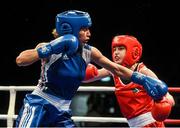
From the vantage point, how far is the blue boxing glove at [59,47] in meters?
2.11

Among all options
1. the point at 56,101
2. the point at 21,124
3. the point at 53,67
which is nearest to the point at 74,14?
the point at 53,67

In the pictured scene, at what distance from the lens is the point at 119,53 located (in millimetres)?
2891

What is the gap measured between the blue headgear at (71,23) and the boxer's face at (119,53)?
0.58 metres

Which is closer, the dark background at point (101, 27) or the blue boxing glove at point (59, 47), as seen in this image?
the blue boxing glove at point (59, 47)

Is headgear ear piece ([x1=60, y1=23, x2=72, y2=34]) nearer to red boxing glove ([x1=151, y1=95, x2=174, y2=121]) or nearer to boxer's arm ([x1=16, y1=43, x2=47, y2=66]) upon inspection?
boxer's arm ([x1=16, y1=43, x2=47, y2=66])

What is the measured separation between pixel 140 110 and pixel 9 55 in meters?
5.66

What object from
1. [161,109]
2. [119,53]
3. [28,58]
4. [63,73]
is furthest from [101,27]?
[28,58]

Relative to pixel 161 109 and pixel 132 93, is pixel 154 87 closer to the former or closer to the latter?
pixel 161 109

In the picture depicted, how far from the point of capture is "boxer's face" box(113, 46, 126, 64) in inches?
113

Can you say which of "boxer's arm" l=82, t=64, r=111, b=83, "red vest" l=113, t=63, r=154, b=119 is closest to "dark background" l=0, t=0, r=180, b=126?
"boxer's arm" l=82, t=64, r=111, b=83

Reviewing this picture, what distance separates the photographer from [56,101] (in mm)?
2281

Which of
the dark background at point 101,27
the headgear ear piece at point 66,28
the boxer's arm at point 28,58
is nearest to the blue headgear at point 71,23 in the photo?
the headgear ear piece at point 66,28

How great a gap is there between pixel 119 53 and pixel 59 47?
83 cm

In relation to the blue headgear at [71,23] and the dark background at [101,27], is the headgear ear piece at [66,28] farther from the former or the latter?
the dark background at [101,27]
